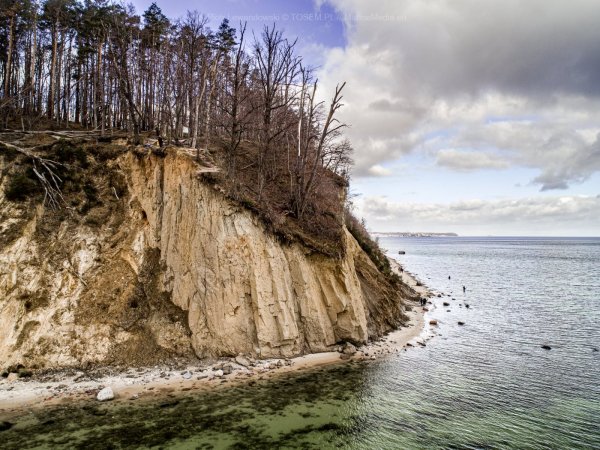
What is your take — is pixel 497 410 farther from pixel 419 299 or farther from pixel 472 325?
pixel 419 299

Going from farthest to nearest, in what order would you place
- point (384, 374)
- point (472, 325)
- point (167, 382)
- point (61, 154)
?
point (472, 325) < point (61, 154) < point (384, 374) < point (167, 382)

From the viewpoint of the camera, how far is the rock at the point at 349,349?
18.0 m

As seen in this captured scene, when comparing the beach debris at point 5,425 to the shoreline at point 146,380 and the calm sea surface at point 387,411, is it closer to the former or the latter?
the calm sea surface at point 387,411

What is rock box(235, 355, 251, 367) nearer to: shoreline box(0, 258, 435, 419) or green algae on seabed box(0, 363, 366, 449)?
shoreline box(0, 258, 435, 419)

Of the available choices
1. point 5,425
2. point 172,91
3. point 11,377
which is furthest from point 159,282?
point 172,91

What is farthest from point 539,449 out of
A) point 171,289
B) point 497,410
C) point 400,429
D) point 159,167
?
point 159,167

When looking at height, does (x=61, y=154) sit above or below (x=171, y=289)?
above

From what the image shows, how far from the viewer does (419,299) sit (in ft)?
105

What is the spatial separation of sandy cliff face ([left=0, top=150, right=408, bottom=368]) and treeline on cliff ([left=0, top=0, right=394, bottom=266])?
2.80m

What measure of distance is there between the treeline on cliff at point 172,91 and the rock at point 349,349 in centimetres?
599

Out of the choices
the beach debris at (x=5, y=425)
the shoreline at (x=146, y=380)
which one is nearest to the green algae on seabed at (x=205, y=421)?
the beach debris at (x=5, y=425)

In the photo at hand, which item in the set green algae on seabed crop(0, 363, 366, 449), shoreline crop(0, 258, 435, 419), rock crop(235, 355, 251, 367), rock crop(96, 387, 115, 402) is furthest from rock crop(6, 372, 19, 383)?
rock crop(235, 355, 251, 367)

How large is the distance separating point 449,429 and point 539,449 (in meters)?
2.50

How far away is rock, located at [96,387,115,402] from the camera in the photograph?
13.1m
